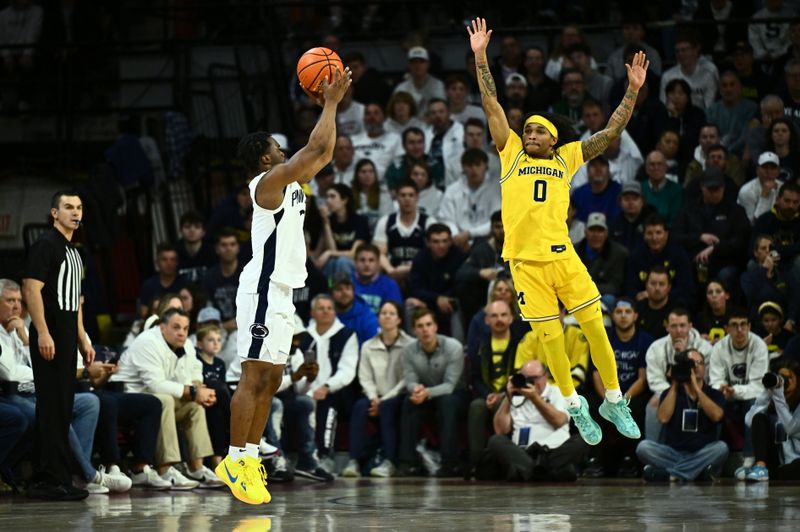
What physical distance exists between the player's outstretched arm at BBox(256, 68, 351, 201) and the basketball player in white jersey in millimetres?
17

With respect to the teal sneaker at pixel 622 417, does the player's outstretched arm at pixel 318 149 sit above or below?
above

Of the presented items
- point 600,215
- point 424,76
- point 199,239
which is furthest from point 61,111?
point 600,215

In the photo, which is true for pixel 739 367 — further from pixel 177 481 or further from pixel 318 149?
pixel 318 149

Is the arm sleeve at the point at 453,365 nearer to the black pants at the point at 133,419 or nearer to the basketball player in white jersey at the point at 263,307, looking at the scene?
the black pants at the point at 133,419

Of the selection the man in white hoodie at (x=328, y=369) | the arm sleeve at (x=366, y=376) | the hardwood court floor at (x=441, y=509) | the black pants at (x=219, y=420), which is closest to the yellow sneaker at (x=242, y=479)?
the hardwood court floor at (x=441, y=509)

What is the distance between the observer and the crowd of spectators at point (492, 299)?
40.5ft

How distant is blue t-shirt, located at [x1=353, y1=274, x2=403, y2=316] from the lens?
14.6m

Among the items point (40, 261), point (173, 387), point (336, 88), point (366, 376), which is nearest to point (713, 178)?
point (366, 376)

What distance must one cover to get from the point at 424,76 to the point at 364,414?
5.04 meters

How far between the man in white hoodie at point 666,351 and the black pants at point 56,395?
5.19m

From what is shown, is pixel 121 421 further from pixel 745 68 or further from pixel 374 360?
pixel 745 68

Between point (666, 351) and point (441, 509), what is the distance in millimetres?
4206

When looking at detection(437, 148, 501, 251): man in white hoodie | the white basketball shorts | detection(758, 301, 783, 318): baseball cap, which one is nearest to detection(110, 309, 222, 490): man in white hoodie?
the white basketball shorts

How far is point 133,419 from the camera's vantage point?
12219 millimetres
